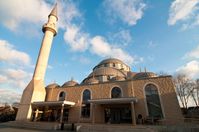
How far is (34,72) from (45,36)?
22.7ft

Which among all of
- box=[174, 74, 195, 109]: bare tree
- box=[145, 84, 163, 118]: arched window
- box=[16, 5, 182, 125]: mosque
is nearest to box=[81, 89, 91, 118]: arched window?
box=[16, 5, 182, 125]: mosque

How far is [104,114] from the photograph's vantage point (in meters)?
17.8

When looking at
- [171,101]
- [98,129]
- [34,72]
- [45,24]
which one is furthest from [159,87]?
[45,24]

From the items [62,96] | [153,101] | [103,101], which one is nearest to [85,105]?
[103,101]

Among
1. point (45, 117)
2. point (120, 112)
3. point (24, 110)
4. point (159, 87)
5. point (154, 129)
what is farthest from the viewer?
point (45, 117)

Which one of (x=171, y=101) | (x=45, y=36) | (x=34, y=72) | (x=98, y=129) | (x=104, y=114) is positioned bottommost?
(x=98, y=129)

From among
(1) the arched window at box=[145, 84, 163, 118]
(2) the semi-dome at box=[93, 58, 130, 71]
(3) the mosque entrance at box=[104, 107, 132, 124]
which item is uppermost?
(2) the semi-dome at box=[93, 58, 130, 71]

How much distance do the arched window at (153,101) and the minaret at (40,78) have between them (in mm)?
15240

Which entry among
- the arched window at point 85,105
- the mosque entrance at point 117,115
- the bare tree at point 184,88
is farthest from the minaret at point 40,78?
the bare tree at point 184,88

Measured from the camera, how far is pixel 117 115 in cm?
1759

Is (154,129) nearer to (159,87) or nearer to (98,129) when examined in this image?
(98,129)

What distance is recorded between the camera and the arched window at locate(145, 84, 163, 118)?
50.4ft

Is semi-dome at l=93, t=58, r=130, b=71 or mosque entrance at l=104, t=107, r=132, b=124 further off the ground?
semi-dome at l=93, t=58, r=130, b=71

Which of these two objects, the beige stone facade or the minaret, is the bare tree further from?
the minaret
